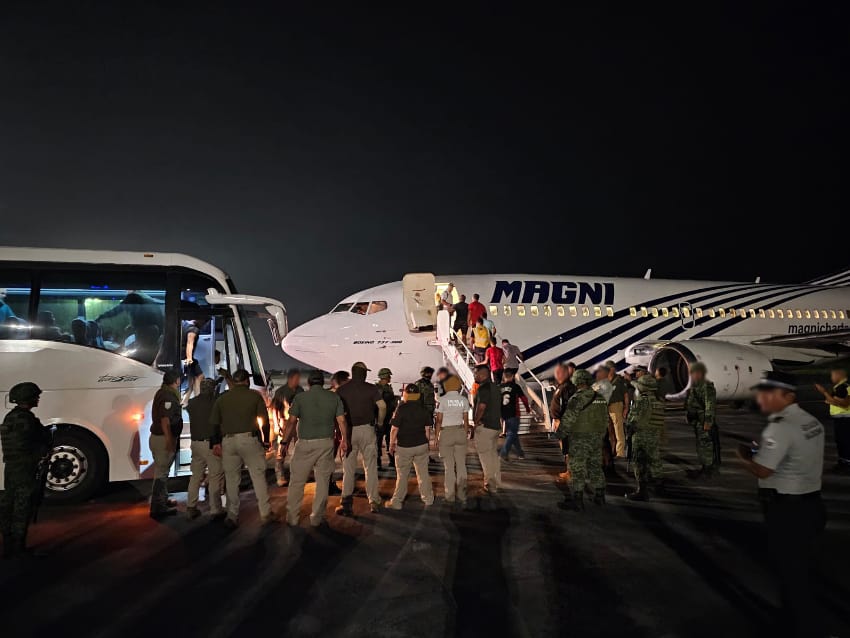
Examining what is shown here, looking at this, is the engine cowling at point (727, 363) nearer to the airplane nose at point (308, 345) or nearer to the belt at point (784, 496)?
the airplane nose at point (308, 345)

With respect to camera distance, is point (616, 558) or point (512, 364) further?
point (512, 364)

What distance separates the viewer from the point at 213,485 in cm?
729

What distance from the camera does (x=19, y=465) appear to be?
5.87 m

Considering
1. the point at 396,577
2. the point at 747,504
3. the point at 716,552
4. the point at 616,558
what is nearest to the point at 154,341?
the point at 396,577

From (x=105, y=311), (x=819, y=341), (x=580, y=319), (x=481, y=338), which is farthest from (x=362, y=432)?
(x=819, y=341)

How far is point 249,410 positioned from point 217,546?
150 cm

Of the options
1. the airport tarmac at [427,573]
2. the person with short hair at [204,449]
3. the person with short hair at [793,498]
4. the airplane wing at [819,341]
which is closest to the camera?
the person with short hair at [793,498]

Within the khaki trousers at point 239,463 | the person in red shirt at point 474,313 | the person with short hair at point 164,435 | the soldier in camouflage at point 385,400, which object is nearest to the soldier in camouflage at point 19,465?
the person with short hair at point 164,435

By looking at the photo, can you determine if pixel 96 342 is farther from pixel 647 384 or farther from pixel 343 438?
pixel 647 384

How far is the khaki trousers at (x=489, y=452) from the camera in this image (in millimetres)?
8078

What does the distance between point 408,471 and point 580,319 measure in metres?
10.7

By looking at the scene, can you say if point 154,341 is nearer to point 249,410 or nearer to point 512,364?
point 249,410

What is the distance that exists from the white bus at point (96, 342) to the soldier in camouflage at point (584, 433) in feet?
16.8

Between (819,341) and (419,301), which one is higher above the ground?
(419,301)
